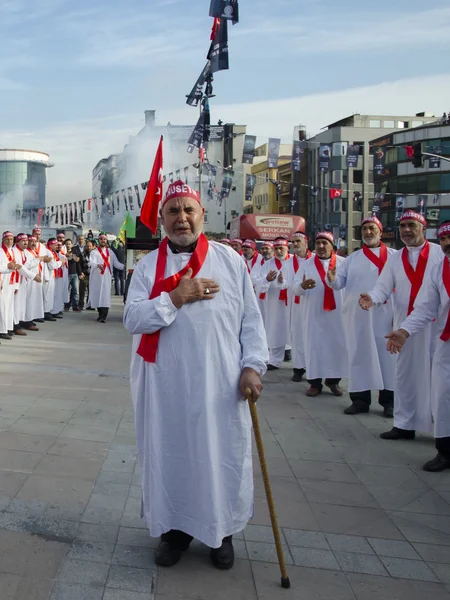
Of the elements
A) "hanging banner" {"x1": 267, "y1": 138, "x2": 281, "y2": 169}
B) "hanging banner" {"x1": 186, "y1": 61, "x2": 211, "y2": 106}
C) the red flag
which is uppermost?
"hanging banner" {"x1": 267, "y1": 138, "x2": 281, "y2": 169}

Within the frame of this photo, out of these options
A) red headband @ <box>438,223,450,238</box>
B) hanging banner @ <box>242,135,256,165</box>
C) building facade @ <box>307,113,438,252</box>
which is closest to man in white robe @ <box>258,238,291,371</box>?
red headband @ <box>438,223,450,238</box>

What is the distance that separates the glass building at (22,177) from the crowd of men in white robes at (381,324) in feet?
306

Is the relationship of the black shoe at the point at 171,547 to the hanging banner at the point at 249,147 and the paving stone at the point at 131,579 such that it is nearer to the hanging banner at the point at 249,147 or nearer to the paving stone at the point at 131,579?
the paving stone at the point at 131,579

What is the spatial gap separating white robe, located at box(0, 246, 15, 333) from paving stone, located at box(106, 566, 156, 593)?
9.57 m

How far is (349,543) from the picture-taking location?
4.11m

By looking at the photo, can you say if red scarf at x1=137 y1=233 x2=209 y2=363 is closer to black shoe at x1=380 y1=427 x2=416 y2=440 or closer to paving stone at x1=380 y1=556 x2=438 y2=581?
paving stone at x1=380 y1=556 x2=438 y2=581

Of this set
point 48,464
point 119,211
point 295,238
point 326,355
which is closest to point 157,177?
point 295,238

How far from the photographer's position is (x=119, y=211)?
2731 centimetres

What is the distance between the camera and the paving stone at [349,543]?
402 centimetres

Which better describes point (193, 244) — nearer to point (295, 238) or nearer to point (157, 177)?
point (295, 238)

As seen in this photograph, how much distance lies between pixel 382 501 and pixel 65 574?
249 cm

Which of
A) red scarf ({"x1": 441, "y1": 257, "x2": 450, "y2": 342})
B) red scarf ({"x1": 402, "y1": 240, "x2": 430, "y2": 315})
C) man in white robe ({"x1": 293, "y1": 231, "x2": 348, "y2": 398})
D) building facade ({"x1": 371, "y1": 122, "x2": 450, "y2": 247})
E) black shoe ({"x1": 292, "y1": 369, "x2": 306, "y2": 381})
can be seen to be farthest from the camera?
building facade ({"x1": 371, "y1": 122, "x2": 450, "y2": 247})

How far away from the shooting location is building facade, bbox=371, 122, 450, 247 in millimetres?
61844

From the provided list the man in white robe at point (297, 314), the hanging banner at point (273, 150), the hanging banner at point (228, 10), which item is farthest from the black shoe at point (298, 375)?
the hanging banner at point (273, 150)
